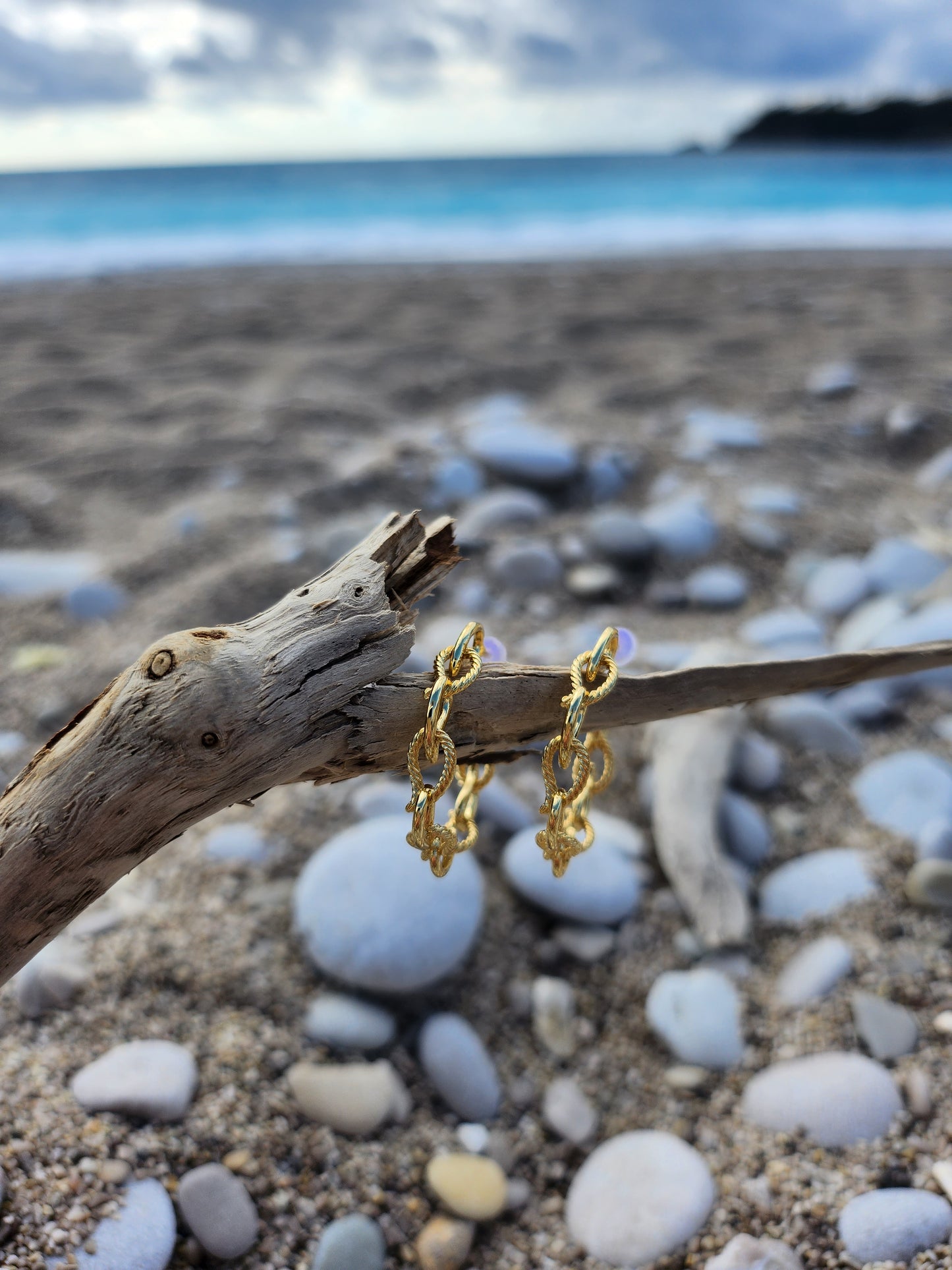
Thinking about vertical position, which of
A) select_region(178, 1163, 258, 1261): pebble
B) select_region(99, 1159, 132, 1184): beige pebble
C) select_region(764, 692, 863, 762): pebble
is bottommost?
select_region(178, 1163, 258, 1261): pebble

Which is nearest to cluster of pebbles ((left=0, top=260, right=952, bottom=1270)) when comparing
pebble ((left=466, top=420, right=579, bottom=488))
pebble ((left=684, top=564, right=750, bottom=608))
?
pebble ((left=684, top=564, right=750, bottom=608))

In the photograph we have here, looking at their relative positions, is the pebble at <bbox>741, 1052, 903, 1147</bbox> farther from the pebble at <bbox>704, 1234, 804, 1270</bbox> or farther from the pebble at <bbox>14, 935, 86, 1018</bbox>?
the pebble at <bbox>14, 935, 86, 1018</bbox>

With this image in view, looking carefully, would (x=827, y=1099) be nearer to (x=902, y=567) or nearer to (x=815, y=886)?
(x=815, y=886)

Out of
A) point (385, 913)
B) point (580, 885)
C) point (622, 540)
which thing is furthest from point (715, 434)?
point (385, 913)

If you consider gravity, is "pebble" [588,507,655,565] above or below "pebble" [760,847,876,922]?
above

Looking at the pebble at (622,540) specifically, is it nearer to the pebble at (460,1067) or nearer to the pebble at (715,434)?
the pebble at (715,434)

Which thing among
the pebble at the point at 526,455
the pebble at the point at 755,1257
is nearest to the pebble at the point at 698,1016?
the pebble at the point at 755,1257

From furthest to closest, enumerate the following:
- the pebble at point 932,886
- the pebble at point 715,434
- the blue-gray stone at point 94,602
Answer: the pebble at point 715,434 → the blue-gray stone at point 94,602 → the pebble at point 932,886
